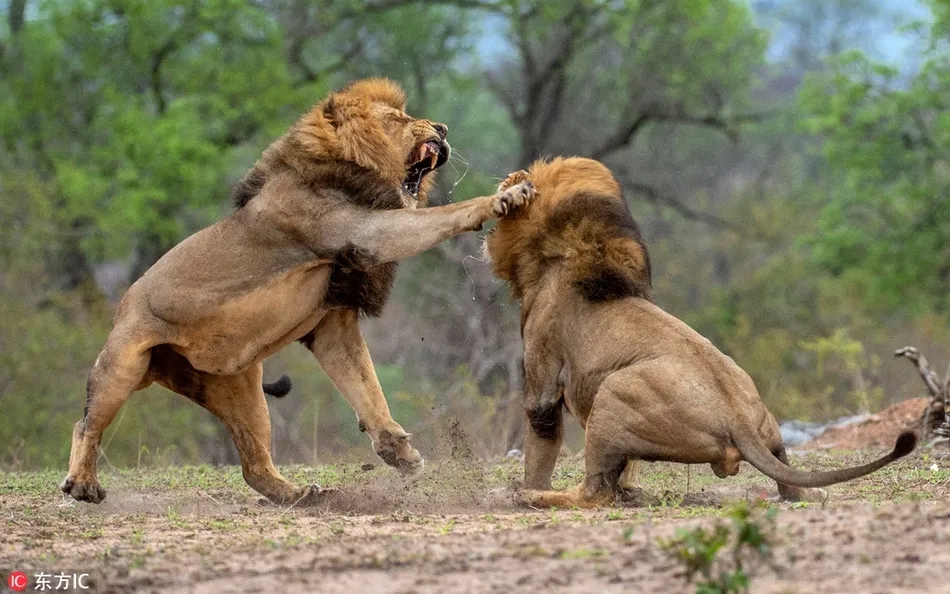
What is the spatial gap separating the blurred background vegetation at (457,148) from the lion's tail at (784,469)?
9480mm

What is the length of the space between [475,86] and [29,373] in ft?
50.5

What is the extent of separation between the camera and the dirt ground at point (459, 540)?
13.4ft

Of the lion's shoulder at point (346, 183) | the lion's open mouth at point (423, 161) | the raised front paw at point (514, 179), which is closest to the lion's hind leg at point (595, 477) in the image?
the raised front paw at point (514, 179)

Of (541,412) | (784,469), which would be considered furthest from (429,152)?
(784,469)

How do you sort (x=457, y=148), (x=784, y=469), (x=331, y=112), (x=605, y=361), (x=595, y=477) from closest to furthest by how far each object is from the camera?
1. (x=784, y=469)
2. (x=595, y=477)
3. (x=605, y=361)
4. (x=331, y=112)
5. (x=457, y=148)

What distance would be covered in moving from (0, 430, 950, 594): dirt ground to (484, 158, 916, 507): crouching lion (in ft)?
0.68

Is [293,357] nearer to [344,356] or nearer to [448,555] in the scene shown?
[344,356]

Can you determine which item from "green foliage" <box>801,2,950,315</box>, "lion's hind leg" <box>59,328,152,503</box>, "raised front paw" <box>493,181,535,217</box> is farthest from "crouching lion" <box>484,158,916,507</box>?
"green foliage" <box>801,2,950,315</box>

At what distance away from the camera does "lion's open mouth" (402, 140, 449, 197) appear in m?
6.82

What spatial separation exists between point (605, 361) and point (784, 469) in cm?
90

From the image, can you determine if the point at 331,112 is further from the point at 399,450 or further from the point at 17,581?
the point at 17,581

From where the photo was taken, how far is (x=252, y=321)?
21.7 feet

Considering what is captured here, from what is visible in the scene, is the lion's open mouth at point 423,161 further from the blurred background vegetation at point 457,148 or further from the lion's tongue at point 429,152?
the blurred background vegetation at point 457,148

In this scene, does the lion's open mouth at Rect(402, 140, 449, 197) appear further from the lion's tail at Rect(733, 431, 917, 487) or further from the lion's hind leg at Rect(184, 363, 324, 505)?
the lion's tail at Rect(733, 431, 917, 487)
